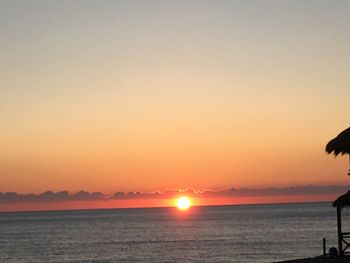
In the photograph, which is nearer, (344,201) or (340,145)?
(340,145)

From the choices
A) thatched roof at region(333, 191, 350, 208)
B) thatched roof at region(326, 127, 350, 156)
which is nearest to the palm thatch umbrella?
thatched roof at region(326, 127, 350, 156)

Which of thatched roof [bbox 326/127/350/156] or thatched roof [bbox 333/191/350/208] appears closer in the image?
thatched roof [bbox 326/127/350/156]

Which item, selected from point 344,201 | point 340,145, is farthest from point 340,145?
point 344,201

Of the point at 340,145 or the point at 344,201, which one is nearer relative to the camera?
the point at 340,145

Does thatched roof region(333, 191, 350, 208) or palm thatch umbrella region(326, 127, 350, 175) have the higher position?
palm thatch umbrella region(326, 127, 350, 175)

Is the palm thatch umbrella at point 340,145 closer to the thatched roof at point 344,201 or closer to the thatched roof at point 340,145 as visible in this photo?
the thatched roof at point 340,145

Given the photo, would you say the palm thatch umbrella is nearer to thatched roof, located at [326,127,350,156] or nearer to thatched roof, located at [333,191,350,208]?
thatched roof, located at [326,127,350,156]

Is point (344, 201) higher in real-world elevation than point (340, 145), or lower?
lower

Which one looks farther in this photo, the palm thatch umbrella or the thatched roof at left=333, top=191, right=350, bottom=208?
the thatched roof at left=333, top=191, right=350, bottom=208

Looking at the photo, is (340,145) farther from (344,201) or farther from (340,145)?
(344,201)

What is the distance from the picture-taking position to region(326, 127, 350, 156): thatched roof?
30562 millimetres

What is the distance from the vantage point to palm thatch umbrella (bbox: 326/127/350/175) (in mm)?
30562

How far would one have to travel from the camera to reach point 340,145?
30.8 m

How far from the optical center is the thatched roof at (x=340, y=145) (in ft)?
100
